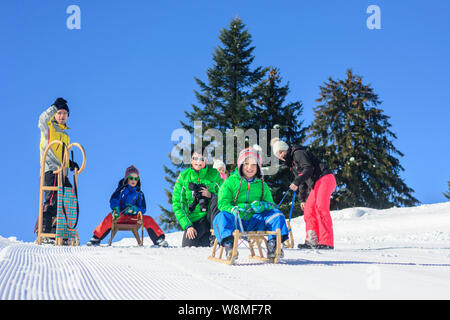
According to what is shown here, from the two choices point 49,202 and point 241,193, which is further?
point 49,202

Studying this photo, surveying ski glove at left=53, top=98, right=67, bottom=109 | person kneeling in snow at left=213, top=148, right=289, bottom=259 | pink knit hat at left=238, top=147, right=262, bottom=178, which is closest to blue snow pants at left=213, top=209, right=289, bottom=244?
person kneeling in snow at left=213, top=148, right=289, bottom=259

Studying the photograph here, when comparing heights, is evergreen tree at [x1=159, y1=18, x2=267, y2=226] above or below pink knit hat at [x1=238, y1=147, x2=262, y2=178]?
above

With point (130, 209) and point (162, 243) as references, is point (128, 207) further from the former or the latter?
point (162, 243)

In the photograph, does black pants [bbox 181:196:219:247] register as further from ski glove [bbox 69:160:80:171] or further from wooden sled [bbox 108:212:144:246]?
ski glove [bbox 69:160:80:171]

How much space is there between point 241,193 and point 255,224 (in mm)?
342

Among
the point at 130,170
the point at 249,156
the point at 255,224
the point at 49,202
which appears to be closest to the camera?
the point at 255,224

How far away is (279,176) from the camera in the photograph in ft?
71.1

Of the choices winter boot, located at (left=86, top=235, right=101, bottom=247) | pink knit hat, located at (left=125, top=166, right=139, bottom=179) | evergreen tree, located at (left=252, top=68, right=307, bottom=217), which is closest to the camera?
winter boot, located at (left=86, top=235, right=101, bottom=247)

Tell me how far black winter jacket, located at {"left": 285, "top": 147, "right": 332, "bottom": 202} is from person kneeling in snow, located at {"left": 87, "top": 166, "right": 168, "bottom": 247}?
2396mm

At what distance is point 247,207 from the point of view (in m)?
4.62

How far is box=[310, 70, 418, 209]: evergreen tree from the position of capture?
25.7 metres

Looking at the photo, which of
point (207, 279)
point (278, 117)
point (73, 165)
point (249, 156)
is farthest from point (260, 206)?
point (278, 117)

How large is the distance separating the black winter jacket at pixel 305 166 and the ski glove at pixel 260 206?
78.8 inches
